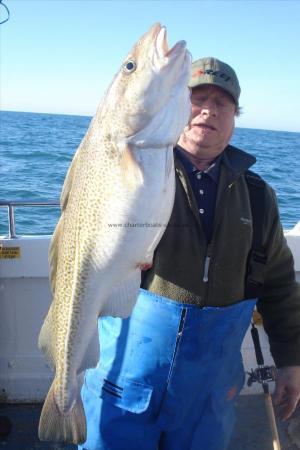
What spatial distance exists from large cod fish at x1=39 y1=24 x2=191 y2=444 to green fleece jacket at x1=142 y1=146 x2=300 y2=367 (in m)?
0.44

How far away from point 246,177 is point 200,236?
0.49 m

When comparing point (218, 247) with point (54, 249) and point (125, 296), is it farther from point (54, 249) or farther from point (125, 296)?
point (54, 249)

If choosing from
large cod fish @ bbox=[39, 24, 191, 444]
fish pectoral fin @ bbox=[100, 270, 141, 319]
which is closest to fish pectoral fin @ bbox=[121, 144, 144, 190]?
large cod fish @ bbox=[39, 24, 191, 444]

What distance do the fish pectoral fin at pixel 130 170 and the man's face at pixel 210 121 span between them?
822mm

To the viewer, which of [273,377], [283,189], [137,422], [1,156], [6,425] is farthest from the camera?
[1,156]

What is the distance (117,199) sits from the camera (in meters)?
1.78

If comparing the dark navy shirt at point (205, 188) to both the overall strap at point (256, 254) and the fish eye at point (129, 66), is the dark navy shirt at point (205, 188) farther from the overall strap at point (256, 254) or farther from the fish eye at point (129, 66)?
the fish eye at point (129, 66)

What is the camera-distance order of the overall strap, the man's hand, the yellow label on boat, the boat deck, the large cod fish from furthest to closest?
the yellow label on boat < the boat deck < the man's hand < the overall strap < the large cod fish

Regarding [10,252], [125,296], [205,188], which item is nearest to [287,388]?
[205,188]

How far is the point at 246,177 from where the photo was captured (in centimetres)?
262

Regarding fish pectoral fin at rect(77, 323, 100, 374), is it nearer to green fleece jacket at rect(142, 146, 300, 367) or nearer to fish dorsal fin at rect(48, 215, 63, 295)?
fish dorsal fin at rect(48, 215, 63, 295)

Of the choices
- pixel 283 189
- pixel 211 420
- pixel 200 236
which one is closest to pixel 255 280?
pixel 200 236

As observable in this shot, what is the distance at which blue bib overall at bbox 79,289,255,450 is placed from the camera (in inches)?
91.4

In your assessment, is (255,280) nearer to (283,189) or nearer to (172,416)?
(172,416)
